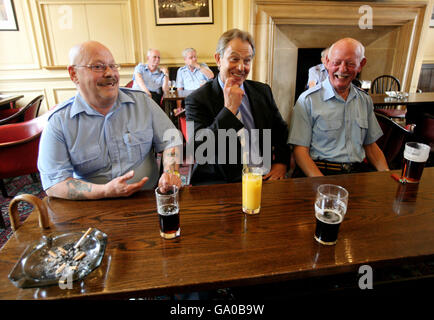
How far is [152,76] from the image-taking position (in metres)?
4.66

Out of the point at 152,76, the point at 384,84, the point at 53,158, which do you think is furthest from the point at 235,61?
the point at 384,84

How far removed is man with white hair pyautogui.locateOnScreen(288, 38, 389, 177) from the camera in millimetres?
1705

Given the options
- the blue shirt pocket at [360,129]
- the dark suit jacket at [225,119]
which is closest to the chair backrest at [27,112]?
the dark suit jacket at [225,119]

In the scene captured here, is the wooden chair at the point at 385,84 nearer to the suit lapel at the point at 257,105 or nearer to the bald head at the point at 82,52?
the suit lapel at the point at 257,105

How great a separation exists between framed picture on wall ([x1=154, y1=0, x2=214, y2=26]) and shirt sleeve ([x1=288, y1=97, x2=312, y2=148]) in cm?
388

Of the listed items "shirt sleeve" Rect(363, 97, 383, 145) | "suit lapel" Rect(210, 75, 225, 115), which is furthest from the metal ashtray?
"shirt sleeve" Rect(363, 97, 383, 145)

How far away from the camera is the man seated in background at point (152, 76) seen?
4.50 m

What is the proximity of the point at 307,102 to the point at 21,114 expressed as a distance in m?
2.96

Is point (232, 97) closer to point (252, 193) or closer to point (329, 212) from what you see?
point (252, 193)

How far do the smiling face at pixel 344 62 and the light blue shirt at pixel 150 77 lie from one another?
3.47m

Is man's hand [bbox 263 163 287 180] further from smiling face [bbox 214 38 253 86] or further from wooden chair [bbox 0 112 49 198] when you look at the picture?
wooden chair [bbox 0 112 49 198]

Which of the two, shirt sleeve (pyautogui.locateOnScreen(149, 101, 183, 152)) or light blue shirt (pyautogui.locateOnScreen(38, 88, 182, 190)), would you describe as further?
shirt sleeve (pyautogui.locateOnScreen(149, 101, 183, 152))

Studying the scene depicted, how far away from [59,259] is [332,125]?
155 centimetres
